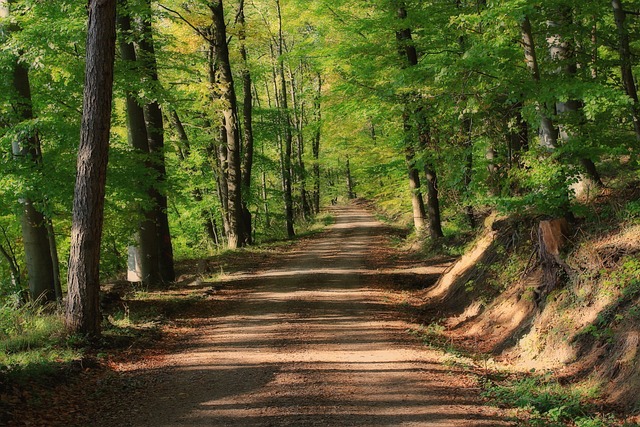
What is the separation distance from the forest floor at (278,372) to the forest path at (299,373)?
15mm

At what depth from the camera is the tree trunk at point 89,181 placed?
859 cm

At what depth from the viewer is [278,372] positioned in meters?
7.56

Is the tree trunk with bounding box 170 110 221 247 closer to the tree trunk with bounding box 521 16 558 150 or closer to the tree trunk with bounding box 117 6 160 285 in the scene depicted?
the tree trunk with bounding box 117 6 160 285

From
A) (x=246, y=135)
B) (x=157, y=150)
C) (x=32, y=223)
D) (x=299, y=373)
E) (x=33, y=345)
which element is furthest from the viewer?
(x=246, y=135)

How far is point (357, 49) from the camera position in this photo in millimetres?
16438

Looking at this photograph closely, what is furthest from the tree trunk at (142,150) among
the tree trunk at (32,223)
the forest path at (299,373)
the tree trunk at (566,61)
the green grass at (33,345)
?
the tree trunk at (566,61)

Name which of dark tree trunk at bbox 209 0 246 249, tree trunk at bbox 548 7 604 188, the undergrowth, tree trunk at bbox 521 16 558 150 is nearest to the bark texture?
dark tree trunk at bbox 209 0 246 249

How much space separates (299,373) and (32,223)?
23.3 ft

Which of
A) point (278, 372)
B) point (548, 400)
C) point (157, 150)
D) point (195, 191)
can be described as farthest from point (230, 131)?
point (548, 400)

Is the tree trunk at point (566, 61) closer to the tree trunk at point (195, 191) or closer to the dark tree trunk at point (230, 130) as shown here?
the dark tree trunk at point (230, 130)

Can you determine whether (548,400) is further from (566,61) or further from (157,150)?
(157,150)

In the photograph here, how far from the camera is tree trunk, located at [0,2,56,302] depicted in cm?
1067

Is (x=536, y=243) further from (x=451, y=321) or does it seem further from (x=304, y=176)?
(x=304, y=176)

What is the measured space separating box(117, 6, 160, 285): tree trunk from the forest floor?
105 cm
